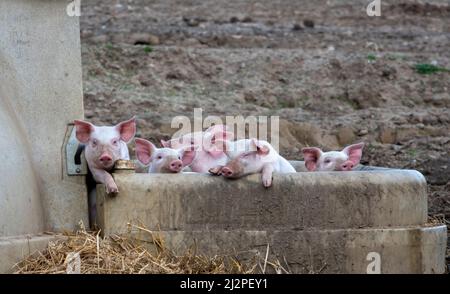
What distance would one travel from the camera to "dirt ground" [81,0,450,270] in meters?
12.3

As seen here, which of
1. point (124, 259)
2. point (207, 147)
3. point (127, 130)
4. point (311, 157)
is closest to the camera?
point (124, 259)

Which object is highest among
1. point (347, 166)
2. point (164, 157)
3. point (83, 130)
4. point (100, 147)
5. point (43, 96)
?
point (43, 96)

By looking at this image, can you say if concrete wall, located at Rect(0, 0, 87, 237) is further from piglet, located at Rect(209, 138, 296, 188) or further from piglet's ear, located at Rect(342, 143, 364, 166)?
piglet's ear, located at Rect(342, 143, 364, 166)

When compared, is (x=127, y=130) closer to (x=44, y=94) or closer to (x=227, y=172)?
(x=44, y=94)

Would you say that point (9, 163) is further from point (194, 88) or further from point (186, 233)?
point (194, 88)

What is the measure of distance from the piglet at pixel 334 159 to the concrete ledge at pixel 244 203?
750 millimetres

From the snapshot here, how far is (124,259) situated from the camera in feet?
22.7

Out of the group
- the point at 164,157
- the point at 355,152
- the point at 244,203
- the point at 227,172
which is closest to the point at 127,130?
the point at 164,157

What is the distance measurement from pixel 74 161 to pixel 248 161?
1.08 meters

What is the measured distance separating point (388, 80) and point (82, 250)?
25.4 feet

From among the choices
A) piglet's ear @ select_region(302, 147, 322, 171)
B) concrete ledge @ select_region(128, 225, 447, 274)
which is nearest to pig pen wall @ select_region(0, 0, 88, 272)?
concrete ledge @ select_region(128, 225, 447, 274)

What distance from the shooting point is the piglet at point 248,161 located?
722cm

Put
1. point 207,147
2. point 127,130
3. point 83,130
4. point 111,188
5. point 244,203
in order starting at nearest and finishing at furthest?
point 111,188, point 244,203, point 83,130, point 127,130, point 207,147

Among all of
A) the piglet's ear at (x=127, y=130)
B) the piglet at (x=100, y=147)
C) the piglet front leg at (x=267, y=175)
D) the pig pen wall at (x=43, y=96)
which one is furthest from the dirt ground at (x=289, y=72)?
the pig pen wall at (x=43, y=96)
